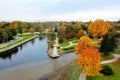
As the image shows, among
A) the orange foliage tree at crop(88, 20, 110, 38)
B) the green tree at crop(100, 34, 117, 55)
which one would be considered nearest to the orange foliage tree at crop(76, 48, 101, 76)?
the green tree at crop(100, 34, 117, 55)

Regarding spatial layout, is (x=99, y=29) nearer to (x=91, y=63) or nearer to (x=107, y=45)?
(x=107, y=45)

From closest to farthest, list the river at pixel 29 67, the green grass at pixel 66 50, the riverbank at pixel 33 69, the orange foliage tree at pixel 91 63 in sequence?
the orange foliage tree at pixel 91 63 → the riverbank at pixel 33 69 → the river at pixel 29 67 → the green grass at pixel 66 50

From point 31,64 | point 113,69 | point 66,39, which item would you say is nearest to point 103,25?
point 66,39

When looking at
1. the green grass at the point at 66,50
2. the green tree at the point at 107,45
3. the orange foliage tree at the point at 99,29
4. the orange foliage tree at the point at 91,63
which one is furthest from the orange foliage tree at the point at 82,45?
the orange foliage tree at the point at 99,29

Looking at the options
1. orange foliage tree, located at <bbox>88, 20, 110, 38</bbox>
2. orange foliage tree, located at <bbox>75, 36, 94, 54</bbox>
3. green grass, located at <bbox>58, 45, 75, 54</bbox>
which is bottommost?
green grass, located at <bbox>58, 45, 75, 54</bbox>

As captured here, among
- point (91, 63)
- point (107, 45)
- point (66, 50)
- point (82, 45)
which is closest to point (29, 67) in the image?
point (82, 45)

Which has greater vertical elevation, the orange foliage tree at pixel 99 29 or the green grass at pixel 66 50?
the orange foliage tree at pixel 99 29

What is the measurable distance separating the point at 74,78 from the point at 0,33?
55243 mm

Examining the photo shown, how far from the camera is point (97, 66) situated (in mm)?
31453

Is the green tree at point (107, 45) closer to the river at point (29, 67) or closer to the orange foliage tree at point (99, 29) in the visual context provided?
the river at point (29, 67)

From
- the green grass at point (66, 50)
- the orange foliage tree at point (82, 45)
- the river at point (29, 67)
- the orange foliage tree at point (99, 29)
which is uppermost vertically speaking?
the orange foliage tree at point (99, 29)

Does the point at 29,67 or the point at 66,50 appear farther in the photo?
the point at 66,50

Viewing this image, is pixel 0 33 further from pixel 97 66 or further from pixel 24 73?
pixel 97 66

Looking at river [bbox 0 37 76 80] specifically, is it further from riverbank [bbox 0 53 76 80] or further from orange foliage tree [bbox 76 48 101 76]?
orange foliage tree [bbox 76 48 101 76]
